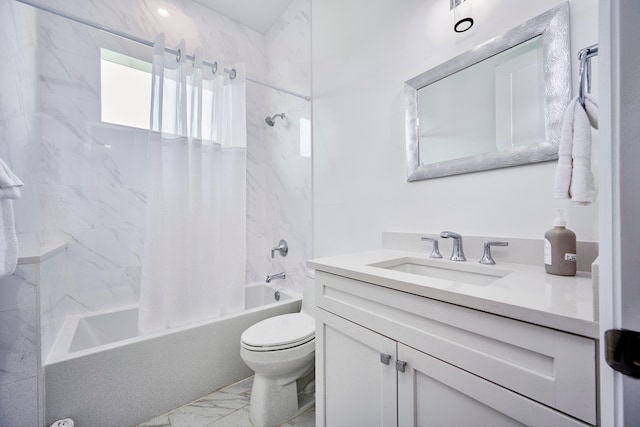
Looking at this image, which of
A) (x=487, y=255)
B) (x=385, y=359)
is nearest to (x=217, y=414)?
(x=385, y=359)

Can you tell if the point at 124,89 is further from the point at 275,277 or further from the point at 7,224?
the point at 275,277

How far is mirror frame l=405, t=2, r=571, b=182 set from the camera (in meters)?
0.89

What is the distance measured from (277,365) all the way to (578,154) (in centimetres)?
142

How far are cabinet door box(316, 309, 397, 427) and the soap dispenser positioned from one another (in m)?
0.56

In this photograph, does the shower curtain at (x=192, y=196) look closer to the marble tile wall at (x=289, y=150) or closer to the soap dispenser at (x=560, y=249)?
the marble tile wall at (x=289, y=150)

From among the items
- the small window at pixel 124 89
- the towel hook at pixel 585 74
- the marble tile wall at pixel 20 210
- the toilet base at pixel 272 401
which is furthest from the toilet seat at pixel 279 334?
the small window at pixel 124 89

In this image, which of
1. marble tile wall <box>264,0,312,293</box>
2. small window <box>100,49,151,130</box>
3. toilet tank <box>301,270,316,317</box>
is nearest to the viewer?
toilet tank <box>301,270,316,317</box>

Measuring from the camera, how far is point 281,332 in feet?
4.59

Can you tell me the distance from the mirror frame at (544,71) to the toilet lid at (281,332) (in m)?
1.06

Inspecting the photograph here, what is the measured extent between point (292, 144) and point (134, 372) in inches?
71.0

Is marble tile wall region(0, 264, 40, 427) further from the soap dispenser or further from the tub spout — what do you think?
the soap dispenser

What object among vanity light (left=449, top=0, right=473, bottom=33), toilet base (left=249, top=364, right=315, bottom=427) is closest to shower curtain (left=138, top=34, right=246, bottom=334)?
toilet base (left=249, top=364, right=315, bottom=427)

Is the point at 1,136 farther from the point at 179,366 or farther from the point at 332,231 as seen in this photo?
the point at 332,231

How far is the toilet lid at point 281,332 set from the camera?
130cm
